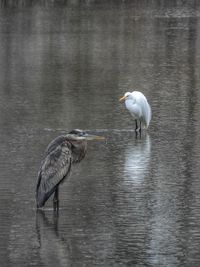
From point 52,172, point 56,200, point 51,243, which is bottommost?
point 51,243

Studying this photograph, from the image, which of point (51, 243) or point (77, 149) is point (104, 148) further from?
point (51, 243)

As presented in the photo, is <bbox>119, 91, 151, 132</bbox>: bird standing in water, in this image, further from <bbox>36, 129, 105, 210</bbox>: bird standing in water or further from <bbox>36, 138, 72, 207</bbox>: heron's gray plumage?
<bbox>36, 138, 72, 207</bbox>: heron's gray plumage

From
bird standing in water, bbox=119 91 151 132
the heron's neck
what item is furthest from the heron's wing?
bird standing in water, bbox=119 91 151 132

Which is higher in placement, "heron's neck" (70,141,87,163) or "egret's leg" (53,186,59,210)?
"heron's neck" (70,141,87,163)

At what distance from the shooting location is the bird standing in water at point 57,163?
14.2 meters

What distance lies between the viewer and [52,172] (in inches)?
557

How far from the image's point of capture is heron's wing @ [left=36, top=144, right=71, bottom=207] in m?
14.2

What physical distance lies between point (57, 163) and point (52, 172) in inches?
5.2

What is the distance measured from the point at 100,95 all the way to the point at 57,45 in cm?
1306

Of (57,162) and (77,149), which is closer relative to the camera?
(57,162)

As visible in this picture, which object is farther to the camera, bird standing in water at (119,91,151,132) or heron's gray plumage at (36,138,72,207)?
bird standing in water at (119,91,151,132)

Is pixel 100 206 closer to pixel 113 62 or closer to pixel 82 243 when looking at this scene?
pixel 82 243

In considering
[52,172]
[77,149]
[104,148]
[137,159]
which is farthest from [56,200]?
[104,148]

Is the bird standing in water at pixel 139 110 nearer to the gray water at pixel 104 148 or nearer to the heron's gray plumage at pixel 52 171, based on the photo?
the gray water at pixel 104 148
